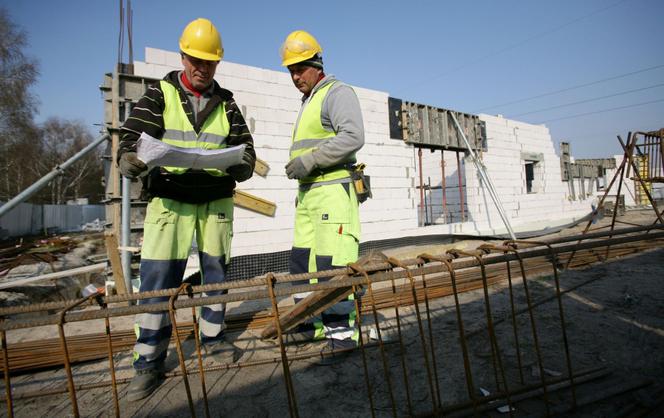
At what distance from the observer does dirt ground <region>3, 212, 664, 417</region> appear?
1.63 meters

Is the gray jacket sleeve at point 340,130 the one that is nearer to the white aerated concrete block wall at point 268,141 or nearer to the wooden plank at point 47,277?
the white aerated concrete block wall at point 268,141

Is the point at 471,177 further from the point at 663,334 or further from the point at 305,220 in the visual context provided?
the point at 305,220

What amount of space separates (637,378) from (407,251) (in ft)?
15.9

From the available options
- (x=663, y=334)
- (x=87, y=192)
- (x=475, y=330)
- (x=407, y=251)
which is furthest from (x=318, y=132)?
(x=87, y=192)

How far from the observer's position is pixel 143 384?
1856mm

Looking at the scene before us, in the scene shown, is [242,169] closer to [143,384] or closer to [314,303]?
[314,303]

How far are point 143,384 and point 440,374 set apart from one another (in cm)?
177

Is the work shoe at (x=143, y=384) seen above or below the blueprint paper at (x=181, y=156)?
below

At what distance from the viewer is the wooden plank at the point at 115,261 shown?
3824 mm

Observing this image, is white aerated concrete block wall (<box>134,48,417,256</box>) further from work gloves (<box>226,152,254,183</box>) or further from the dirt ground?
work gloves (<box>226,152,254,183</box>)

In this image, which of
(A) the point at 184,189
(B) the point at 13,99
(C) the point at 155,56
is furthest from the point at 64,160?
(A) the point at 184,189

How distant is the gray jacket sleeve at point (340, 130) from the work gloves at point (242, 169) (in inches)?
15.5

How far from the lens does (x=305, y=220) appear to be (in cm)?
243

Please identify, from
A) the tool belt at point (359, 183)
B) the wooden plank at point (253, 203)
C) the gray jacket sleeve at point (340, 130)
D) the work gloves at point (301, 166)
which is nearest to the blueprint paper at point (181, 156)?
the work gloves at point (301, 166)
